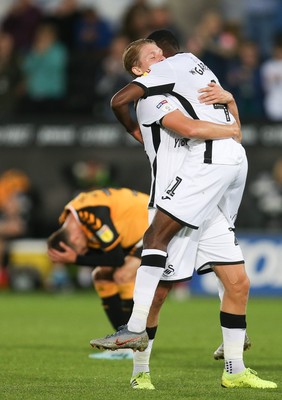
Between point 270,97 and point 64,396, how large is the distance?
10.7 meters

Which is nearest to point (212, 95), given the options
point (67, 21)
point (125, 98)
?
point (125, 98)

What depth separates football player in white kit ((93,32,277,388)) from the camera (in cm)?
681

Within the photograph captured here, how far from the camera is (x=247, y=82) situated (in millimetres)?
16453

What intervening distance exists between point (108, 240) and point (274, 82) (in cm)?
785

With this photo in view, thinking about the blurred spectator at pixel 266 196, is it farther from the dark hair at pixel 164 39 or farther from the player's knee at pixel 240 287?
the player's knee at pixel 240 287

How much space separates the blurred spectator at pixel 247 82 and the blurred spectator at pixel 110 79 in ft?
5.22

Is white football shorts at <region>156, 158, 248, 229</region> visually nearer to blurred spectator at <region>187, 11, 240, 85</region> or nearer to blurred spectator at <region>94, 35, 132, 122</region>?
blurred spectator at <region>187, 11, 240, 85</region>

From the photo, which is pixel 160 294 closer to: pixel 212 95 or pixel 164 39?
pixel 212 95

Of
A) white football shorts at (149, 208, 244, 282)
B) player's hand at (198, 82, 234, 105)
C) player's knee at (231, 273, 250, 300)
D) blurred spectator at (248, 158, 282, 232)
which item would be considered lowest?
blurred spectator at (248, 158, 282, 232)

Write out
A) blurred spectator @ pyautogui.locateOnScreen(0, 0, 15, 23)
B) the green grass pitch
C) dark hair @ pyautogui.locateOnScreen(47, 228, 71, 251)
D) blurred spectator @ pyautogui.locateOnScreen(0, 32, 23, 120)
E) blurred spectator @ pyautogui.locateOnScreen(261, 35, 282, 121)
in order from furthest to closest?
1. blurred spectator @ pyautogui.locateOnScreen(0, 0, 15, 23)
2. blurred spectator @ pyautogui.locateOnScreen(0, 32, 23, 120)
3. blurred spectator @ pyautogui.locateOnScreen(261, 35, 282, 121)
4. dark hair @ pyautogui.locateOnScreen(47, 228, 71, 251)
5. the green grass pitch

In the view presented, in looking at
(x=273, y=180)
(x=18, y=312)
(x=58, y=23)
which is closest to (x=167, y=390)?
(x=18, y=312)

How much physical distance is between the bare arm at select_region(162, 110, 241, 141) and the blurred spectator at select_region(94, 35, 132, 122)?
984 centimetres

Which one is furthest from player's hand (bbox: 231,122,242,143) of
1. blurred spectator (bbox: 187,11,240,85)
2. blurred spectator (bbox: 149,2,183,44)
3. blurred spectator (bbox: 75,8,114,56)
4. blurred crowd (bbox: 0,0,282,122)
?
blurred spectator (bbox: 75,8,114,56)

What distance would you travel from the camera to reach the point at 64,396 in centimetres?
644
